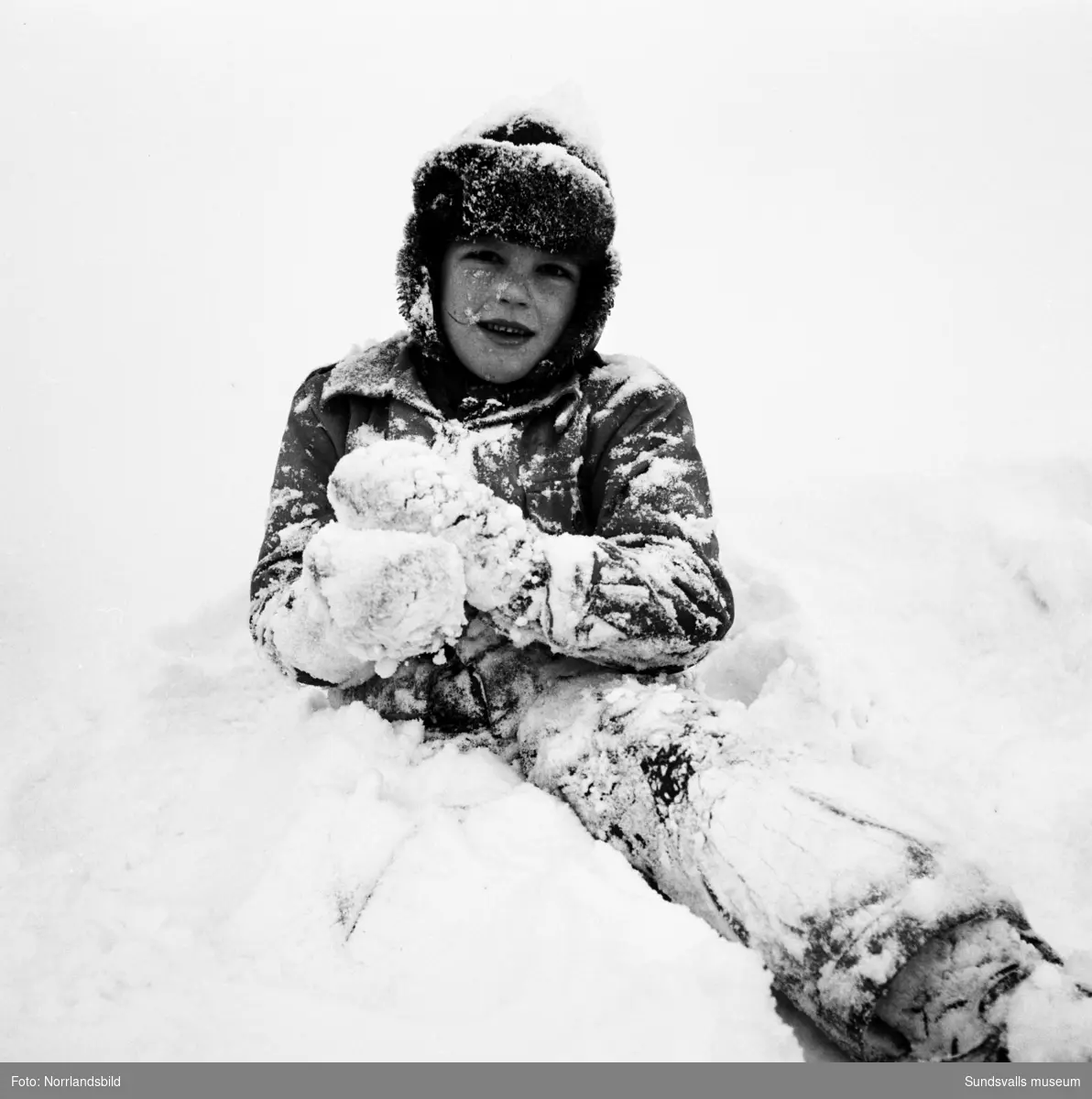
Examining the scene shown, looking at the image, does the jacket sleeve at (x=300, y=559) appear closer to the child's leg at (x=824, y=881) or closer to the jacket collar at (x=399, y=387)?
the jacket collar at (x=399, y=387)

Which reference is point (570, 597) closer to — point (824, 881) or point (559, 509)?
point (559, 509)

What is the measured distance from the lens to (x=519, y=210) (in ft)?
5.69

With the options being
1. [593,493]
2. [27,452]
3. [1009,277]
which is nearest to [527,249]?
[593,493]

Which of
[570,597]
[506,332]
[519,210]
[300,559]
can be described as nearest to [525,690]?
[570,597]

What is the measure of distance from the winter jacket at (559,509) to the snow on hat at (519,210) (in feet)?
0.38

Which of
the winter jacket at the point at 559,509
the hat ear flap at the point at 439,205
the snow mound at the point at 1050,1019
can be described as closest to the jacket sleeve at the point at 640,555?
the winter jacket at the point at 559,509

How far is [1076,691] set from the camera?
6.70 ft

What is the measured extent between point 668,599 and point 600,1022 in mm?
771

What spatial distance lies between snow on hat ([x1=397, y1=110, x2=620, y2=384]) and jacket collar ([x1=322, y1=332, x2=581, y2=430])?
63 mm

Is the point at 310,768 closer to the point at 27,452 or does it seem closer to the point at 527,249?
the point at 527,249

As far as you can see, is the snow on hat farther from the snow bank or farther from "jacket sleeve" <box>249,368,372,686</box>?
the snow bank

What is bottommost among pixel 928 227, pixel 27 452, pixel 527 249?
pixel 27 452

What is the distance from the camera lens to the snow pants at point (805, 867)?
3.06 feet

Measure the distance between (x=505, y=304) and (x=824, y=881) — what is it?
4.35 ft
